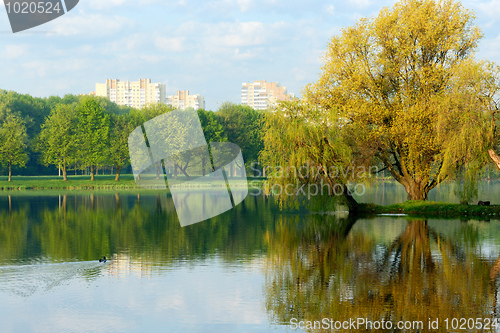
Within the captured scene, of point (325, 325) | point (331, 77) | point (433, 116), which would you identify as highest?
point (331, 77)

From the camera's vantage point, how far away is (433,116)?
36594 millimetres

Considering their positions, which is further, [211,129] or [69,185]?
[211,129]

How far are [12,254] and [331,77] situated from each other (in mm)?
27117

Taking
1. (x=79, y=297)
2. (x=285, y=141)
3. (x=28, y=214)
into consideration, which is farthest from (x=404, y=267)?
(x=28, y=214)

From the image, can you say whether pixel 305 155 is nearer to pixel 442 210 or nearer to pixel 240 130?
pixel 442 210

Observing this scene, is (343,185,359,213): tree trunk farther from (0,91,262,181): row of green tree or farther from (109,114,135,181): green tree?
(109,114,135,181): green tree

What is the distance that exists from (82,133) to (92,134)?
6.44ft

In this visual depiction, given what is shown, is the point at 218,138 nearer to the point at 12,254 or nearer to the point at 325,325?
the point at 12,254

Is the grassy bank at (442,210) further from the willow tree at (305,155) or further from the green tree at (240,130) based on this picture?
the green tree at (240,130)

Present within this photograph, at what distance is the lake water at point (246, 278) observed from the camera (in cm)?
1154

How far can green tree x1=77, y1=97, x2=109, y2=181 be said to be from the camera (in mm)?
80875

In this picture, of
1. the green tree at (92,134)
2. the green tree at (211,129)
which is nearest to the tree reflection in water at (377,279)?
the green tree at (92,134)

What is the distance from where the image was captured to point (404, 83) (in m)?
39.3

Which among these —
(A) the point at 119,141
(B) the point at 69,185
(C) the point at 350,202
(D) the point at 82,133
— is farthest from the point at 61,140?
(C) the point at 350,202
